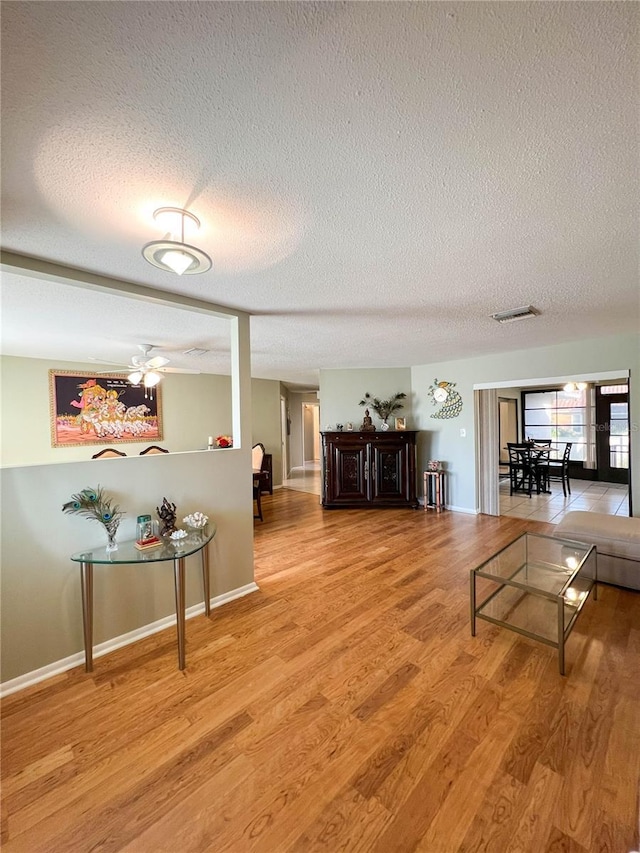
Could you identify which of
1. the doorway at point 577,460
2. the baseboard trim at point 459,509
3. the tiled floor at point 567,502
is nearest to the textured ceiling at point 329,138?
the doorway at point 577,460

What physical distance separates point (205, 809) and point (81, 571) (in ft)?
4.34

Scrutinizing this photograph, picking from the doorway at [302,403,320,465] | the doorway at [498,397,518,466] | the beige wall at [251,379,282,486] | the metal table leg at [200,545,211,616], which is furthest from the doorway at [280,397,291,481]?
the doorway at [498,397,518,466]

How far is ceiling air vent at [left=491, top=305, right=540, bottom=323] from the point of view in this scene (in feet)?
9.16

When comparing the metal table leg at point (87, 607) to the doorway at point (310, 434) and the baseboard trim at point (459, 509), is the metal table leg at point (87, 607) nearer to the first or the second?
the baseboard trim at point (459, 509)

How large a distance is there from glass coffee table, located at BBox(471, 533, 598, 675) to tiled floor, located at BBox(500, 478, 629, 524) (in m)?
2.14

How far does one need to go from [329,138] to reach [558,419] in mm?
8432

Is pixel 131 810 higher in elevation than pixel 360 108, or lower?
lower

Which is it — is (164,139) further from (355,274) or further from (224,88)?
(355,274)

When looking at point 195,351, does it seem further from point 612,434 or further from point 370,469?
point 612,434

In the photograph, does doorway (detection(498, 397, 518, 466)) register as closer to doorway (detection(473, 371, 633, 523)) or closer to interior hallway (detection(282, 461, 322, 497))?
doorway (detection(473, 371, 633, 523))

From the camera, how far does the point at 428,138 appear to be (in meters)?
1.10

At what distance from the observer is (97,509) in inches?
79.4

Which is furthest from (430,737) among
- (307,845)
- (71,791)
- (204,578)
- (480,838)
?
(204,578)

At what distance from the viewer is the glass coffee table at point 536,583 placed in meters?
2.08
